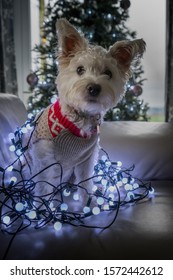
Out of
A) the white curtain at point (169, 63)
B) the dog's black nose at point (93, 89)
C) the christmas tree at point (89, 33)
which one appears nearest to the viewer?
the dog's black nose at point (93, 89)

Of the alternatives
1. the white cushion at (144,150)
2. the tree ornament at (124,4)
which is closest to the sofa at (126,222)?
the white cushion at (144,150)

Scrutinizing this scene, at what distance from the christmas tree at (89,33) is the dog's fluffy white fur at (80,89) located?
6.29 ft

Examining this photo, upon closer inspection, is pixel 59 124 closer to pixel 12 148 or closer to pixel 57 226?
pixel 12 148

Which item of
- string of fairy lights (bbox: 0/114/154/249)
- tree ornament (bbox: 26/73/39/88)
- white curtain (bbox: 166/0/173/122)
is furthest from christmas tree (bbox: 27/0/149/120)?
string of fairy lights (bbox: 0/114/154/249)

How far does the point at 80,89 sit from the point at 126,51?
0.32 m

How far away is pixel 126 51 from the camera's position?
150cm

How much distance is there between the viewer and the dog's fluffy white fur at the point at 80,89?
140cm

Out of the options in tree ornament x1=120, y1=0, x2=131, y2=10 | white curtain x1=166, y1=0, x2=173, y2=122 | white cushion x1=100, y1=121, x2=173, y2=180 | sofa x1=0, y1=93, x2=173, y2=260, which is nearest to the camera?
sofa x1=0, y1=93, x2=173, y2=260

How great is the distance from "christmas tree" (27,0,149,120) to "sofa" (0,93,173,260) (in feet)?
5.34

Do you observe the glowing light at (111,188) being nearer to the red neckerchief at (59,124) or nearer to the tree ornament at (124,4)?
the red neckerchief at (59,124)

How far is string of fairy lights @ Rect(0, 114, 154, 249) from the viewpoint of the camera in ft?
3.85

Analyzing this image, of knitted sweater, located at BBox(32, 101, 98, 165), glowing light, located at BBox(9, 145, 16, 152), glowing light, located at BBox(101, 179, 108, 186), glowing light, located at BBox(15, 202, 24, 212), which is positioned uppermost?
knitted sweater, located at BBox(32, 101, 98, 165)

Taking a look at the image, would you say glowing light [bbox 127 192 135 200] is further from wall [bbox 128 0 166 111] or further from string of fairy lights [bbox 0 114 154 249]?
wall [bbox 128 0 166 111]

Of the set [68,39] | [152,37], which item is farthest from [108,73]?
[152,37]
